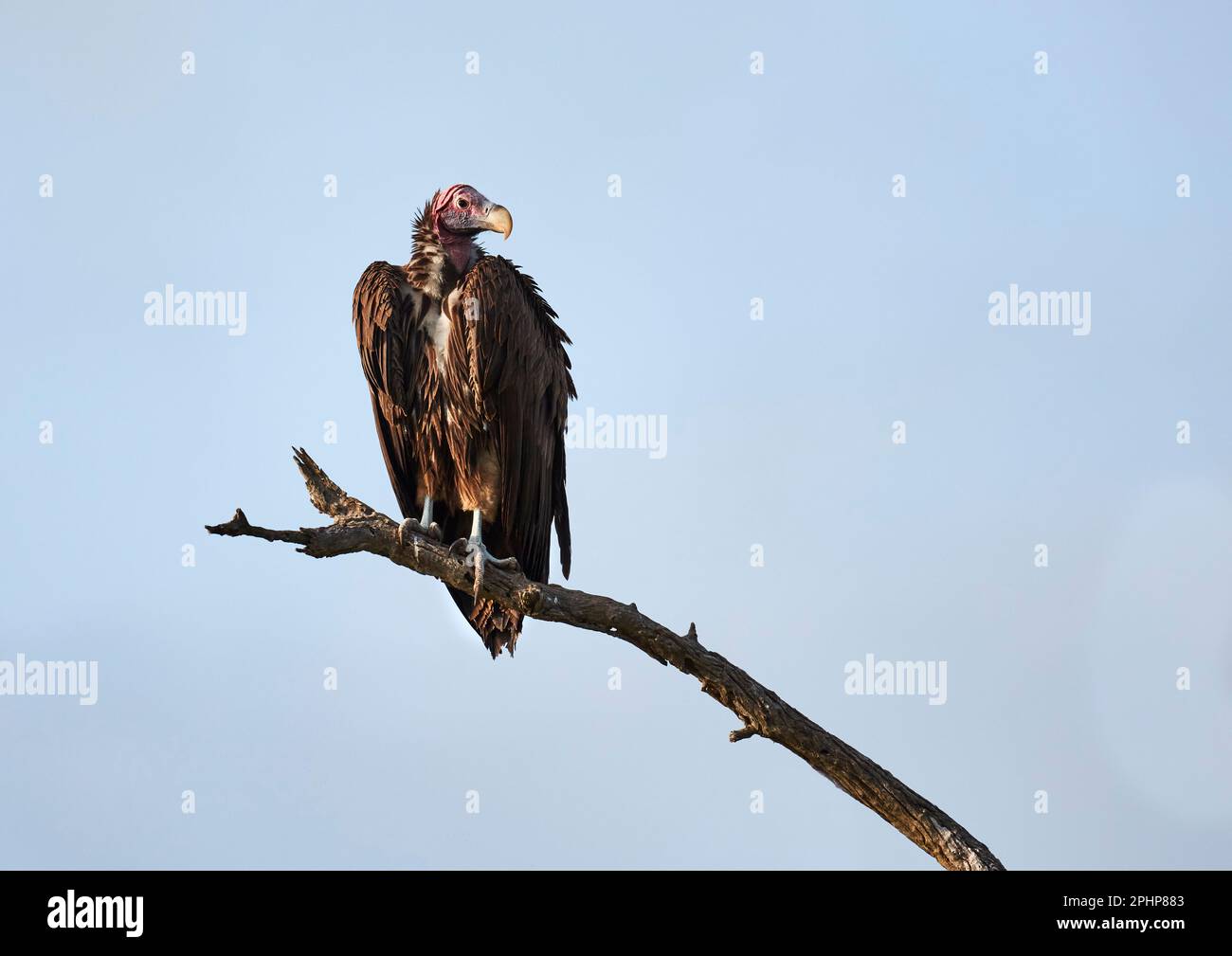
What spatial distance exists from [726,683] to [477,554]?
4.91 ft

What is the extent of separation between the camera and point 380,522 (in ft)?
20.7

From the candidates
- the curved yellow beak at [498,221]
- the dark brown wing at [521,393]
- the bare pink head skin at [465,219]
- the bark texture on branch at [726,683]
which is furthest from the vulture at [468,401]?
the bark texture on branch at [726,683]

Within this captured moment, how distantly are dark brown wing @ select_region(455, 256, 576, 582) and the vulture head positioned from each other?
42 centimetres

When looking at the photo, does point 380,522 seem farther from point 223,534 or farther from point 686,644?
point 686,644

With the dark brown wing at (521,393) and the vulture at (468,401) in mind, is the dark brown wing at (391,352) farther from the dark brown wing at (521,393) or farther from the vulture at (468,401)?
the dark brown wing at (521,393)

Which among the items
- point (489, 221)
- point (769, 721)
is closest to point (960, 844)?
point (769, 721)

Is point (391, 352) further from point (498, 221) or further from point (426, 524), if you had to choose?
point (498, 221)

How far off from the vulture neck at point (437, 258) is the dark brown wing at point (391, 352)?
0.08 metres

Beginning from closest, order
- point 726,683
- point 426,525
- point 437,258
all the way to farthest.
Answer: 1. point 726,683
2. point 426,525
3. point 437,258

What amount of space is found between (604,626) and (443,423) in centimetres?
187

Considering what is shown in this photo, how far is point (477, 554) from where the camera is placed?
6730mm

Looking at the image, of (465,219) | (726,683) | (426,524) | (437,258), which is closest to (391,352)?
(437,258)

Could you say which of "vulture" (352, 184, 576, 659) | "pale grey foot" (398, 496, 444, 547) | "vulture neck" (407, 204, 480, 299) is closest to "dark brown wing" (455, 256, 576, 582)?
"vulture" (352, 184, 576, 659)

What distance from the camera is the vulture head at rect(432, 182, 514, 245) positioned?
8.01 meters
